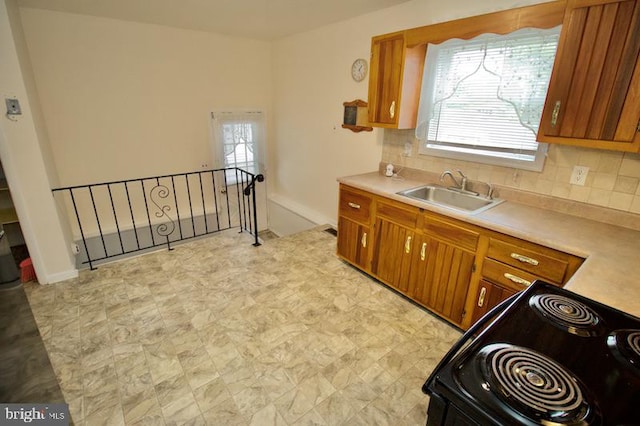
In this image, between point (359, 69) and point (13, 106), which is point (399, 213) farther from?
point (13, 106)

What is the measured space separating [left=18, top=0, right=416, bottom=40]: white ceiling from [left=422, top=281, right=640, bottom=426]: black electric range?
2978 millimetres

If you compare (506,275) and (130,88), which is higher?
(130,88)

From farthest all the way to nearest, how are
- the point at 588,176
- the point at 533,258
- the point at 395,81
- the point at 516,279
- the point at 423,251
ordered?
the point at 395,81 < the point at 423,251 < the point at 588,176 < the point at 516,279 < the point at 533,258

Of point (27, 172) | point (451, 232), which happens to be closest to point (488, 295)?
point (451, 232)

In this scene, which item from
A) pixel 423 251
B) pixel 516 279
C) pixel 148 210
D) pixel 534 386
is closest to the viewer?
pixel 534 386

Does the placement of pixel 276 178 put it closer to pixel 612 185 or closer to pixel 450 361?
pixel 612 185

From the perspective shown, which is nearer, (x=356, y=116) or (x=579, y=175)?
(x=579, y=175)

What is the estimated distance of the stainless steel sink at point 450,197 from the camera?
2504mm

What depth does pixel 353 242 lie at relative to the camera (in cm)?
308

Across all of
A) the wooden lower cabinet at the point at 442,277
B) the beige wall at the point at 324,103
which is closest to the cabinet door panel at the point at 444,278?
the wooden lower cabinet at the point at 442,277

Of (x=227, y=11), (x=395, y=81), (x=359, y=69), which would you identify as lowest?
(x=395, y=81)

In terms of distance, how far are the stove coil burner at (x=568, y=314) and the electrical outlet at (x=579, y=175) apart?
4.34 feet

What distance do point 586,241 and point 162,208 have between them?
468cm

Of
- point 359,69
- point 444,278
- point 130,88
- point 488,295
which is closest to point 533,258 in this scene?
point 488,295
